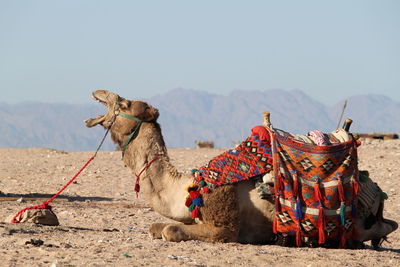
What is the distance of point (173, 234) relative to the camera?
909cm

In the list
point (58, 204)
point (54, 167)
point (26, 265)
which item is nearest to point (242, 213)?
point (26, 265)

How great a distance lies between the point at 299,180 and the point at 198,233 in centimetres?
→ 122

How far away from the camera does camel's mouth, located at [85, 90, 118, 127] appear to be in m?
9.76

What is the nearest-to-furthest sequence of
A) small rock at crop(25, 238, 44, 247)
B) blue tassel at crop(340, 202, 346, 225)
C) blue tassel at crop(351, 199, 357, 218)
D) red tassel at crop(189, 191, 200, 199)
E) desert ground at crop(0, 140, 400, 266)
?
desert ground at crop(0, 140, 400, 266), small rock at crop(25, 238, 44, 247), red tassel at crop(189, 191, 200, 199), blue tassel at crop(340, 202, 346, 225), blue tassel at crop(351, 199, 357, 218)

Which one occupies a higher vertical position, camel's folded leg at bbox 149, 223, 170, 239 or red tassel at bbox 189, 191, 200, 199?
red tassel at bbox 189, 191, 200, 199

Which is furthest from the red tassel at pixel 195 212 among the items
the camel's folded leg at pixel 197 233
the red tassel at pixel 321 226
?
the red tassel at pixel 321 226

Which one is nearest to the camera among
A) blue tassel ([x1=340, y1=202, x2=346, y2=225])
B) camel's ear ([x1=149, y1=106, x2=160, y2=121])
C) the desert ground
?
the desert ground

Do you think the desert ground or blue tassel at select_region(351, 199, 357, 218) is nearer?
the desert ground

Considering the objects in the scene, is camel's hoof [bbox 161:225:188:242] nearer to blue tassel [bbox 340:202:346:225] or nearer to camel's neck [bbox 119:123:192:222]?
camel's neck [bbox 119:123:192:222]

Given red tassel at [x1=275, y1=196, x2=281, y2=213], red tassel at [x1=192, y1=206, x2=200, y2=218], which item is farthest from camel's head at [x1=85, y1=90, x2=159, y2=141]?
red tassel at [x1=275, y1=196, x2=281, y2=213]

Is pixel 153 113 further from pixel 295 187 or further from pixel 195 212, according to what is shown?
pixel 295 187

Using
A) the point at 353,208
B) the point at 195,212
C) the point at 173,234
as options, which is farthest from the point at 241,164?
the point at 353,208

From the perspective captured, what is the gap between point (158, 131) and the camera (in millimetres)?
9750

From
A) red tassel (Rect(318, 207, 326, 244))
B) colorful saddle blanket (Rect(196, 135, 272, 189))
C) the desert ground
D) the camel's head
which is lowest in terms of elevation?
the desert ground
